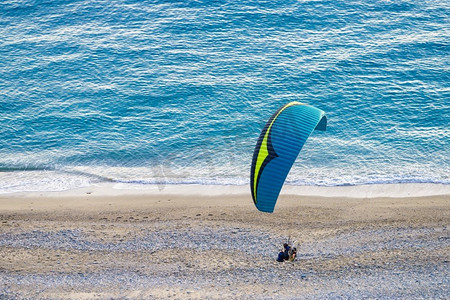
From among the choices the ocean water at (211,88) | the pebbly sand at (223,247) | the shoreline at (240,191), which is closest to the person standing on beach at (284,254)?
the pebbly sand at (223,247)

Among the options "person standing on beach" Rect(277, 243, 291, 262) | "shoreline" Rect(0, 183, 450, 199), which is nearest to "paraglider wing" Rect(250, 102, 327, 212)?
"person standing on beach" Rect(277, 243, 291, 262)

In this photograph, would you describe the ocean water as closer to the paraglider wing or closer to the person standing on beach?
the person standing on beach

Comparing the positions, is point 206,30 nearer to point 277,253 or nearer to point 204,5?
point 204,5

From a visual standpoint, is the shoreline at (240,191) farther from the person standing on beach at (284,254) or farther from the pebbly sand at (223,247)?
the person standing on beach at (284,254)

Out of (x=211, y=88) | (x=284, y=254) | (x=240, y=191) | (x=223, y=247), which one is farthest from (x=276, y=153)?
(x=211, y=88)

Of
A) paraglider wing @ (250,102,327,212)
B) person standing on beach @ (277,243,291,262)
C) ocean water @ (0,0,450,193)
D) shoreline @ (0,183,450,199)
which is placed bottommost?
person standing on beach @ (277,243,291,262)

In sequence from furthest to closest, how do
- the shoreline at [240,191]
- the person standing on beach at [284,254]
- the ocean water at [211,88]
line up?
the ocean water at [211,88] < the shoreline at [240,191] < the person standing on beach at [284,254]

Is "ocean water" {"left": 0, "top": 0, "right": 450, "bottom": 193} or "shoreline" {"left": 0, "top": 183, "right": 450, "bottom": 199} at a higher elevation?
"ocean water" {"left": 0, "top": 0, "right": 450, "bottom": 193}
